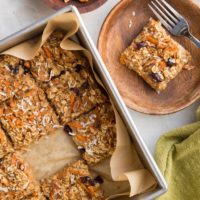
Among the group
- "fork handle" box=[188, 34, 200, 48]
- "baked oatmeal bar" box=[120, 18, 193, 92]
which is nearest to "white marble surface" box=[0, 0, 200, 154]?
"baked oatmeal bar" box=[120, 18, 193, 92]

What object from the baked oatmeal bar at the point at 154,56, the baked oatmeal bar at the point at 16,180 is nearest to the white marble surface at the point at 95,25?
the baked oatmeal bar at the point at 154,56

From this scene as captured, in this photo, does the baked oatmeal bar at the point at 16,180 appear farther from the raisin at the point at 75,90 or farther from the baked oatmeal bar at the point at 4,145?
the raisin at the point at 75,90

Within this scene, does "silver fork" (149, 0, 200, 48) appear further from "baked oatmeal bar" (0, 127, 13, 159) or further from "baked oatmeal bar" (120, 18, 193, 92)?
"baked oatmeal bar" (0, 127, 13, 159)

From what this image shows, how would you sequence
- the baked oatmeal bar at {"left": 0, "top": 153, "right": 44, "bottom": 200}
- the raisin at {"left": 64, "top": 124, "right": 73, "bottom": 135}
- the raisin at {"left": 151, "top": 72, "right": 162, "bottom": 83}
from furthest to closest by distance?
the raisin at {"left": 151, "top": 72, "right": 162, "bottom": 83} → the raisin at {"left": 64, "top": 124, "right": 73, "bottom": 135} → the baked oatmeal bar at {"left": 0, "top": 153, "right": 44, "bottom": 200}

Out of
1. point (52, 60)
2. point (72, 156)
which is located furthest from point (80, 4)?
point (72, 156)

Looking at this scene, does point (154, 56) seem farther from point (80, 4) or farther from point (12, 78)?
point (12, 78)

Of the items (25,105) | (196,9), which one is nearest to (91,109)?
(25,105)

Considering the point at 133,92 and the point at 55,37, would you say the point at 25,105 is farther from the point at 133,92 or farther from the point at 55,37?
the point at 133,92
